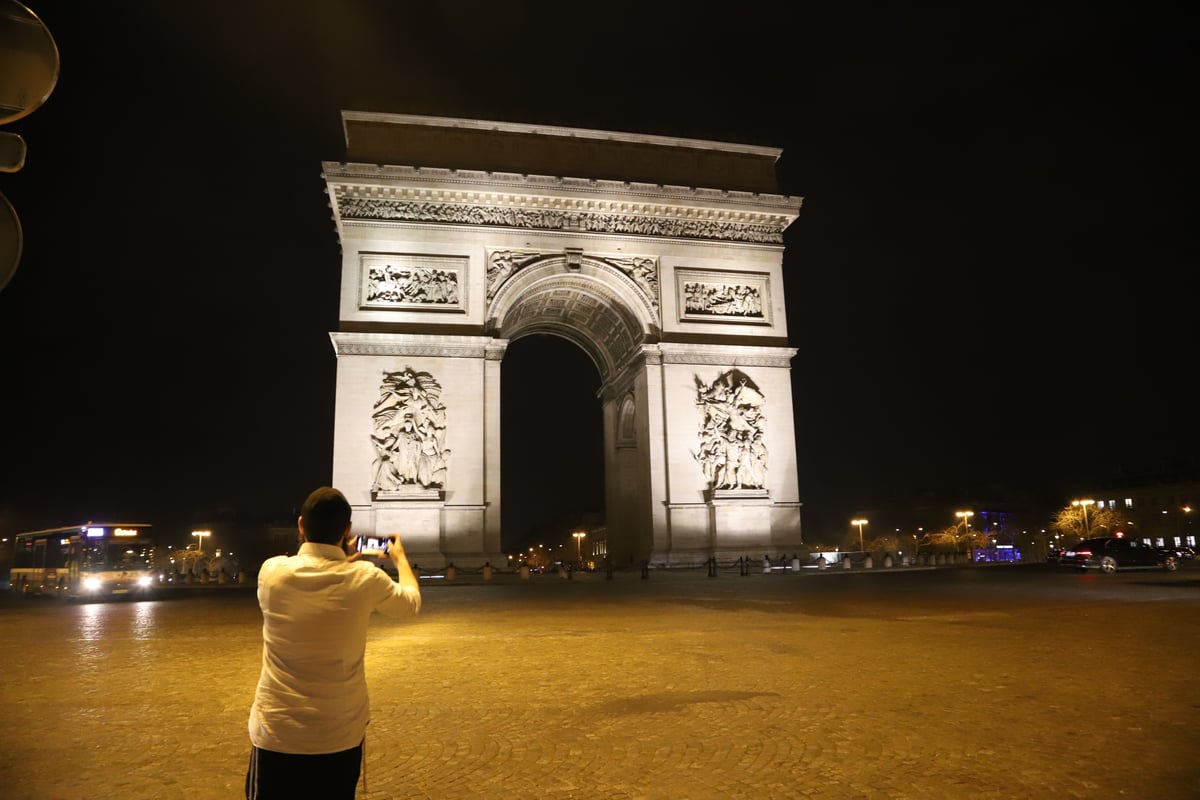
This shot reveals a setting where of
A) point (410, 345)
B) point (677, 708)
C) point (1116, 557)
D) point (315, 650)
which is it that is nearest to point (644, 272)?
point (410, 345)

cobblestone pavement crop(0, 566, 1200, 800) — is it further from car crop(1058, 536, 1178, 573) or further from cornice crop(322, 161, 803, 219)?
cornice crop(322, 161, 803, 219)

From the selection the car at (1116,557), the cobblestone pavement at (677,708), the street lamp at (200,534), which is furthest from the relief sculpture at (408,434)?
the street lamp at (200,534)

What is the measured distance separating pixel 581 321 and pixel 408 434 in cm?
1025

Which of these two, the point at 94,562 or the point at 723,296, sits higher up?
the point at 723,296

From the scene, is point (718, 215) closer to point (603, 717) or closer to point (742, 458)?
point (742, 458)

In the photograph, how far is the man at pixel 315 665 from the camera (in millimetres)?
2547

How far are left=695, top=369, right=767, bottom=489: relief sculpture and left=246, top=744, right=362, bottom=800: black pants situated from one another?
24901 mm

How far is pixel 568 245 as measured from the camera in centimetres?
2781

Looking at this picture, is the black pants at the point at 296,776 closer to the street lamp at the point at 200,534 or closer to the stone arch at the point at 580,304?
the stone arch at the point at 580,304

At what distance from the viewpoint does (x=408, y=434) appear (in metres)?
25.1

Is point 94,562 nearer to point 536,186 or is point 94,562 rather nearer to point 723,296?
point 536,186

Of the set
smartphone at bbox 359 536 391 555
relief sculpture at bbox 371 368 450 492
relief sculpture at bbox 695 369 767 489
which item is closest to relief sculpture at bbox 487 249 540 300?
relief sculpture at bbox 371 368 450 492

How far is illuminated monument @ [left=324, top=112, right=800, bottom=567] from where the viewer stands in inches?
990

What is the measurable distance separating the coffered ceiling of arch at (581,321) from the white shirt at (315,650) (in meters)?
24.4
